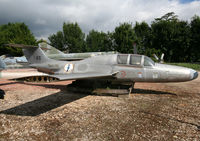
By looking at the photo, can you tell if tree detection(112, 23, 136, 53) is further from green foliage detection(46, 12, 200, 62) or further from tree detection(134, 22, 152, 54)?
tree detection(134, 22, 152, 54)

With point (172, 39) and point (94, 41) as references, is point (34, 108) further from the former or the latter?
point (94, 41)

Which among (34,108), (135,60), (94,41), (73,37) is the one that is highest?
(73,37)

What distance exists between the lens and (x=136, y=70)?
22.3 feet

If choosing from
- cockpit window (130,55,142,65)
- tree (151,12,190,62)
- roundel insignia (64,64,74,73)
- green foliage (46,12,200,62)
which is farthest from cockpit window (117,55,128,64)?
tree (151,12,190,62)

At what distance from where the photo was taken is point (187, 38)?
1565 inches

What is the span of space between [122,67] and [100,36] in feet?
169

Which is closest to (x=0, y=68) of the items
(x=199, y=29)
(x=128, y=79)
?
(x=128, y=79)

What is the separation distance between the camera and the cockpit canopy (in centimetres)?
683

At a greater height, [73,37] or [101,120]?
[73,37]

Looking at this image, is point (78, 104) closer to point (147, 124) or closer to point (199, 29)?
point (147, 124)

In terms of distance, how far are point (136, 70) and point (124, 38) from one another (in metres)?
38.1

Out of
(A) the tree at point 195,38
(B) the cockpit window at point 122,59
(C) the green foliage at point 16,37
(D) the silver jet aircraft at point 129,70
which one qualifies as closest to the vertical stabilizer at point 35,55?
(D) the silver jet aircraft at point 129,70

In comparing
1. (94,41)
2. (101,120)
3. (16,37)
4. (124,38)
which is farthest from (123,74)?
(16,37)

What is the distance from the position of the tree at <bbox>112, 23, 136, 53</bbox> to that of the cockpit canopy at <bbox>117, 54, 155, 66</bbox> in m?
35.5
